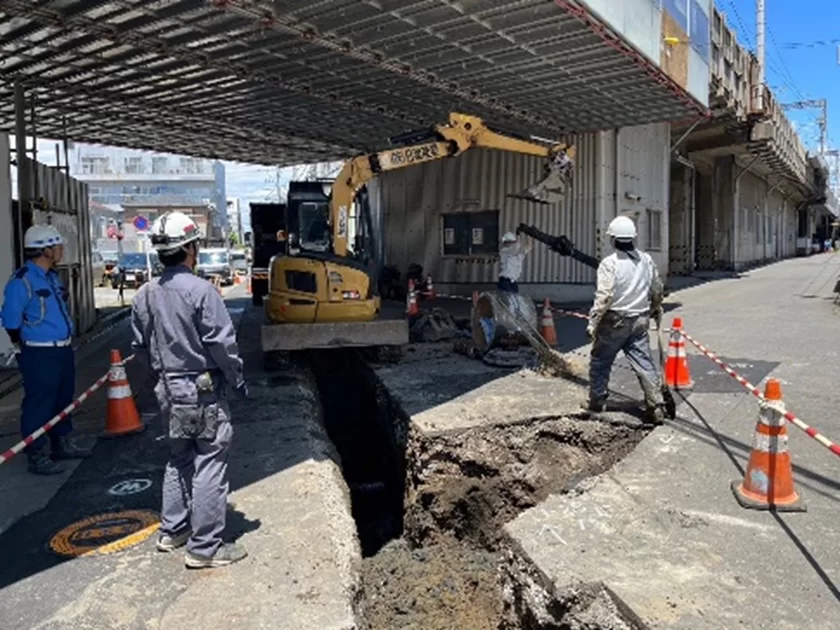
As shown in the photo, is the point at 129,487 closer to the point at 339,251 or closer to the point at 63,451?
the point at 63,451

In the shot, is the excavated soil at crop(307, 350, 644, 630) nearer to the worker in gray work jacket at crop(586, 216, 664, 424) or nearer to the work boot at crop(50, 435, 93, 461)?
the worker in gray work jacket at crop(586, 216, 664, 424)

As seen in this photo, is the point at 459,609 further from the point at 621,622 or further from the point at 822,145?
the point at 822,145

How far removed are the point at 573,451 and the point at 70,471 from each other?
14.7 ft

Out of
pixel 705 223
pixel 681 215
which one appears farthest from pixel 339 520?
pixel 705 223

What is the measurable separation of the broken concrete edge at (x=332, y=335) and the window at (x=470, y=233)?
10.2 m

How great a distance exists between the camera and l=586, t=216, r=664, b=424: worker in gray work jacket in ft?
19.9

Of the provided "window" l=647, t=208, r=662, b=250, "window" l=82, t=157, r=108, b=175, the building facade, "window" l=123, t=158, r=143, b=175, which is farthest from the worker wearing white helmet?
"window" l=82, t=157, r=108, b=175

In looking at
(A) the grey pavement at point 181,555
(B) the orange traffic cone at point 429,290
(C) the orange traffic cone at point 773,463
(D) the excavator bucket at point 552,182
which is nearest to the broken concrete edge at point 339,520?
(A) the grey pavement at point 181,555

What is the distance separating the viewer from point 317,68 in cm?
1231

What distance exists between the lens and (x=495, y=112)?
15.4 metres

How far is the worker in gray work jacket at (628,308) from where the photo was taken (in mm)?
6051

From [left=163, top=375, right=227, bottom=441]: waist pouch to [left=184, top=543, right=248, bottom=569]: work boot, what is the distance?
663mm

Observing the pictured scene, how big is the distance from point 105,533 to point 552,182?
10.5 meters

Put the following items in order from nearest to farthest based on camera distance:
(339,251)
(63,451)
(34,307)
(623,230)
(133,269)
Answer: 1. (34,307)
2. (63,451)
3. (623,230)
4. (339,251)
5. (133,269)
